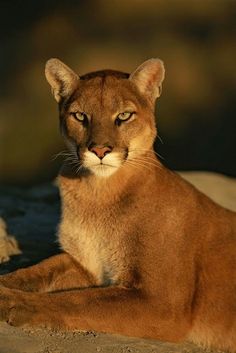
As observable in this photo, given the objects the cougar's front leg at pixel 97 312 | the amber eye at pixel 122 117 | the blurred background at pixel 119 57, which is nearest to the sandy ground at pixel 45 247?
the cougar's front leg at pixel 97 312

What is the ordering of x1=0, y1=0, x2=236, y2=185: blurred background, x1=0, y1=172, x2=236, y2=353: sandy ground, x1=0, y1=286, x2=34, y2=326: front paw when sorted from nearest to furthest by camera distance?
1. x1=0, y1=172, x2=236, y2=353: sandy ground
2. x1=0, y1=286, x2=34, y2=326: front paw
3. x1=0, y1=0, x2=236, y2=185: blurred background

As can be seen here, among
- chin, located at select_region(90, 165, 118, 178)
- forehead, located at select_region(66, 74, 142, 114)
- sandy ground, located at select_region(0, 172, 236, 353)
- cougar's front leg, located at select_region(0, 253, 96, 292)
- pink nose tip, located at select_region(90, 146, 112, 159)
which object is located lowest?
sandy ground, located at select_region(0, 172, 236, 353)

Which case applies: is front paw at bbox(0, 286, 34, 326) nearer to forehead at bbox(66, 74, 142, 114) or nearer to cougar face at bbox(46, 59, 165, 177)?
cougar face at bbox(46, 59, 165, 177)

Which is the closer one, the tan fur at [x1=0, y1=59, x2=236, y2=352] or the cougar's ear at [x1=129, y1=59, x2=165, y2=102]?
the tan fur at [x1=0, y1=59, x2=236, y2=352]

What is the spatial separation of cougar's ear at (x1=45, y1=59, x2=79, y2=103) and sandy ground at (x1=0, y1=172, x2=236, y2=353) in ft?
4.03

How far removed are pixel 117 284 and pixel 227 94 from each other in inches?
366

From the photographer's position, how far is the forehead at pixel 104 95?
14.8 feet

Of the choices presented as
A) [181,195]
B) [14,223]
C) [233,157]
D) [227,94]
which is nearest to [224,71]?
[227,94]

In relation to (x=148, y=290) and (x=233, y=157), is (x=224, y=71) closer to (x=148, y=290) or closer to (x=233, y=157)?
(x=233, y=157)

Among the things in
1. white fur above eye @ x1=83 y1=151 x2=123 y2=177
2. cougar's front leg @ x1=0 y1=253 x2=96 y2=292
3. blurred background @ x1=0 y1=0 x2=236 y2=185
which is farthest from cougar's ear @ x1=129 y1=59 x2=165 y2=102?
blurred background @ x1=0 y1=0 x2=236 y2=185

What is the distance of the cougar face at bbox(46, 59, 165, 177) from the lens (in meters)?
4.32

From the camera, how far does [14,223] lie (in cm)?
644

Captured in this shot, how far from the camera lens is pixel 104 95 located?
14.8 feet

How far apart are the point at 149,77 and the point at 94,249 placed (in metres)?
1.07
